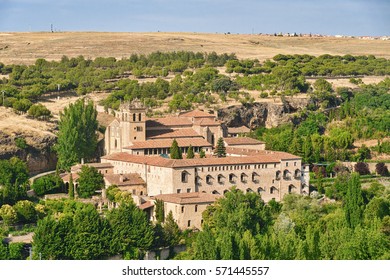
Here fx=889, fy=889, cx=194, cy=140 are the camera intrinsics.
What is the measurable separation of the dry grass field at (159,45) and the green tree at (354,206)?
3334 cm

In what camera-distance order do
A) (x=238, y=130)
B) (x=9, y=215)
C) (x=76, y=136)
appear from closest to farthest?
(x=9, y=215) < (x=76, y=136) < (x=238, y=130)

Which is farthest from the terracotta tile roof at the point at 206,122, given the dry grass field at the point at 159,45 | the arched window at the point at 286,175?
the dry grass field at the point at 159,45

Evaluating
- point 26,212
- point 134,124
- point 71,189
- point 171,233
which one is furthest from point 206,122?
point 171,233

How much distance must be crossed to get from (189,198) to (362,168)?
9.37m

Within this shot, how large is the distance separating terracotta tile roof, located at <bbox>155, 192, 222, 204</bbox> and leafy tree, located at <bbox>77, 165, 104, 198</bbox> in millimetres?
2679

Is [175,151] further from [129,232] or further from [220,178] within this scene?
[129,232]

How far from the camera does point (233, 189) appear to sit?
24.1m

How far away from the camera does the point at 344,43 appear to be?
66.1 meters

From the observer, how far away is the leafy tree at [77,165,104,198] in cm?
2591

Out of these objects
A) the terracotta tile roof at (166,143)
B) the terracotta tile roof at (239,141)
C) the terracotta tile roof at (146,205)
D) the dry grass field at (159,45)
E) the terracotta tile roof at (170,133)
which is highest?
the dry grass field at (159,45)

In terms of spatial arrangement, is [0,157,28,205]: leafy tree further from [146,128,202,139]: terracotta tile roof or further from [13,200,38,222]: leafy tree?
[146,128,202,139]: terracotta tile roof

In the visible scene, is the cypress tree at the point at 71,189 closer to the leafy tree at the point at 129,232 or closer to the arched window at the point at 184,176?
the arched window at the point at 184,176

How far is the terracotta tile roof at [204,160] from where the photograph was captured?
1006 inches

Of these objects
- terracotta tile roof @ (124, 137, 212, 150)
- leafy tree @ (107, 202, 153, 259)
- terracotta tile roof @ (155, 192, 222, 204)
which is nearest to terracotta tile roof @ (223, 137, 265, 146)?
terracotta tile roof @ (124, 137, 212, 150)
